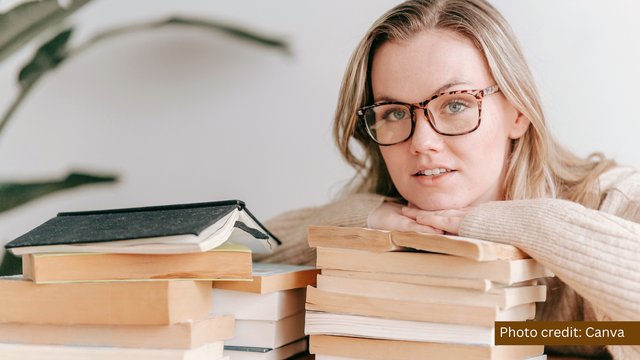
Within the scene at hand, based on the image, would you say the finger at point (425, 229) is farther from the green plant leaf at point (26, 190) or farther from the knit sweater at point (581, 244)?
the green plant leaf at point (26, 190)

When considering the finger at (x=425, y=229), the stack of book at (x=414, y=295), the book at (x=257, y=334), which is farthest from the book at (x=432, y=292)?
the finger at (x=425, y=229)

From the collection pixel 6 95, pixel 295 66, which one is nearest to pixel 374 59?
pixel 295 66

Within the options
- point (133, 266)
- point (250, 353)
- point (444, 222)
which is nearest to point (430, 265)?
point (444, 222)

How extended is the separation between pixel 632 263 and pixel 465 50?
58 centimetres

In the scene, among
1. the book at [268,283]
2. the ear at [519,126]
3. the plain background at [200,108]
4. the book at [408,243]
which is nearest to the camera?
the book at [408,243]

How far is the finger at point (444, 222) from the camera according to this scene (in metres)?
0.93

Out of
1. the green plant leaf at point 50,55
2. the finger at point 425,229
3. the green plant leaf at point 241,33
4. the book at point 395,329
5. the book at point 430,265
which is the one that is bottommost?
the book at point 395,329

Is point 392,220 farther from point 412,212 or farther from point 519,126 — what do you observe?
point 519,126

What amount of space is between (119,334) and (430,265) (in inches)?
19.5

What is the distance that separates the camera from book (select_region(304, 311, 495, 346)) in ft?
2.31

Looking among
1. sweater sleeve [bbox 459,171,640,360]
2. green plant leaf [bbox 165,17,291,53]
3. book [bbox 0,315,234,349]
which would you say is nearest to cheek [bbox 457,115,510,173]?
sweater sleeve [bbox 459,171,640,360]

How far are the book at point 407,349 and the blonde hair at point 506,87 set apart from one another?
511 mm

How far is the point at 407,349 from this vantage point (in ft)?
2.44

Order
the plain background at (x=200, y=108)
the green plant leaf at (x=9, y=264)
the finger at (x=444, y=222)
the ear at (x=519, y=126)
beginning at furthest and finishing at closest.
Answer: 1. the plain background at (x=200, y=108)
2. the green plant leaf at (x=9, y=264)
3. the ear at (x=519, y=126)
4. the finger at (x=444, y=222)
